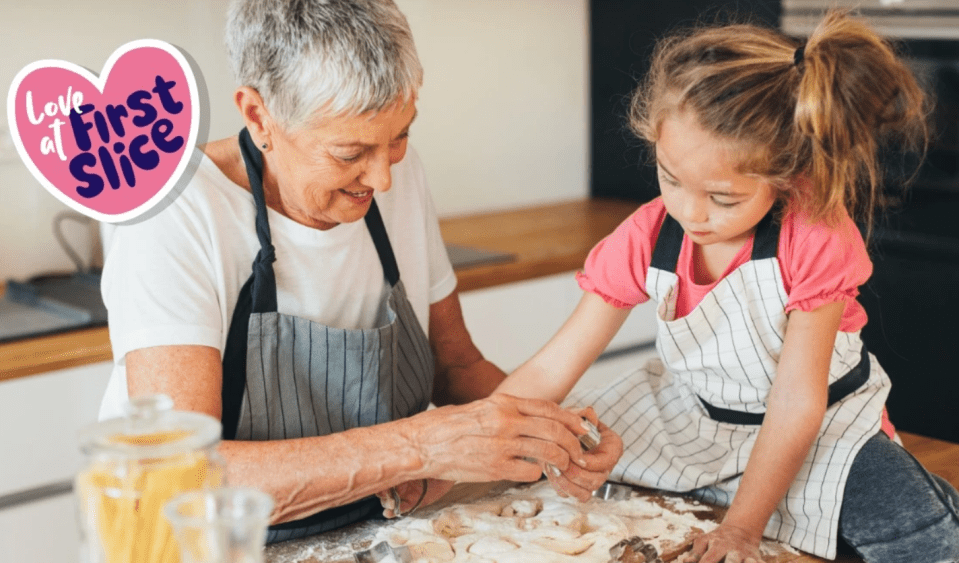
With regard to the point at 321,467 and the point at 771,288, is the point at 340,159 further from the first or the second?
the point at 771,288

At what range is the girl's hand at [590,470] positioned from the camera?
1125 millimetres

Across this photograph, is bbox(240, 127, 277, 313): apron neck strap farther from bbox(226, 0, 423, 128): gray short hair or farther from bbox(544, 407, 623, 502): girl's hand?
bbox(544, 407, 623, 502): girl's hand

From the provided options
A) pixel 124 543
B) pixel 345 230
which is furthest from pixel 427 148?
pixel 124 543

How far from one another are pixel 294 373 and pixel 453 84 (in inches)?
68.6

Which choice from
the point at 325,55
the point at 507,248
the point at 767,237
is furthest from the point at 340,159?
the point at 507,248

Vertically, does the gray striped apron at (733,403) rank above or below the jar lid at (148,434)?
below

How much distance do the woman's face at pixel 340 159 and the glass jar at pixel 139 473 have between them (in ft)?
1.55

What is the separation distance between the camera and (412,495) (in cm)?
116

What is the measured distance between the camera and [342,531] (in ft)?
3.70

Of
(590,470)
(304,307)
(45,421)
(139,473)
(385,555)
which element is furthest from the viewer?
(45,421)

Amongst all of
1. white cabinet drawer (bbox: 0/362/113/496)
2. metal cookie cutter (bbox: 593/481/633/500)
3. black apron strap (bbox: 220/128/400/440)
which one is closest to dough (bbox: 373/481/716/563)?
metal cookie cutter (bbox: 593/481/633/500)

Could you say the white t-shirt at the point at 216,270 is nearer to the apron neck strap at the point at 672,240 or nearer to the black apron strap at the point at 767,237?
the apron neck strap at the point at 672,240

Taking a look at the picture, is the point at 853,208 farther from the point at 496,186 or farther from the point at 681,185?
the point at 496,186

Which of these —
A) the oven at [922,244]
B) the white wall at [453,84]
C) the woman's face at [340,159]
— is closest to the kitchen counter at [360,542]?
the woman's face at [340,159]
